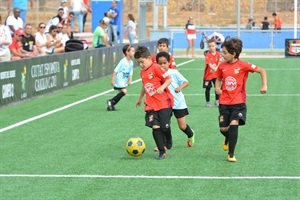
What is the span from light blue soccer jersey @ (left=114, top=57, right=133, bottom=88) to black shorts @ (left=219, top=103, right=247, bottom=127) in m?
7.38

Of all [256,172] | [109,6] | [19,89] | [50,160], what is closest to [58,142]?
[50,160]

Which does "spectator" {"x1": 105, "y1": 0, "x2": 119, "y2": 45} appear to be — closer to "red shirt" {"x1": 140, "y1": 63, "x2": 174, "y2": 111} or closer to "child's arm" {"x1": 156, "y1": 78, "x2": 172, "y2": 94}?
"red shirt" {"x1": 140, "y1": 63, "x2": 174, "y2": 111}

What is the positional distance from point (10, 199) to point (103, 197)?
3.32 feet

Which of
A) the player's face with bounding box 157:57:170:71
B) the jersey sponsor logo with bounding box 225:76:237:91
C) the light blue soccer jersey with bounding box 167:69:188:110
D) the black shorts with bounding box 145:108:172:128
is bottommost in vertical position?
the black shorts with bounding box 145:108:172:128

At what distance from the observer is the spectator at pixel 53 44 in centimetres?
2694

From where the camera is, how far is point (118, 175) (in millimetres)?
11547

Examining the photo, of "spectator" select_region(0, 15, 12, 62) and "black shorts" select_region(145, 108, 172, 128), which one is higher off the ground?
"spectator" select_region(0, 15, 12, 62)

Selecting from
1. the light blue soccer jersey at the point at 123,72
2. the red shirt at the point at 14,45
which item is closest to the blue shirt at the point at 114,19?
the red shirt at the point at 14,45

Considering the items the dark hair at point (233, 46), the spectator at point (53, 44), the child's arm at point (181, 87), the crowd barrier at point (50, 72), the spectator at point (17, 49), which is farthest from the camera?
the spectator at point (53, 44)

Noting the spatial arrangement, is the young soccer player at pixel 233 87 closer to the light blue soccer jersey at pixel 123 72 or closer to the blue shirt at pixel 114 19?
the light blue soccer jersey at pixel 123 72

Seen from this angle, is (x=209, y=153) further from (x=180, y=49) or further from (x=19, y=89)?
(x=180, y=49)

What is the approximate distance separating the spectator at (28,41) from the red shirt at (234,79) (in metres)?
13.4

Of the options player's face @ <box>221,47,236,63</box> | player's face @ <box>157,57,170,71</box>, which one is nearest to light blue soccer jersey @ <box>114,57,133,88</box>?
player's face @ <box>157,57,170,71</box>

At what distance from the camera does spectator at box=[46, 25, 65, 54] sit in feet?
88.4
